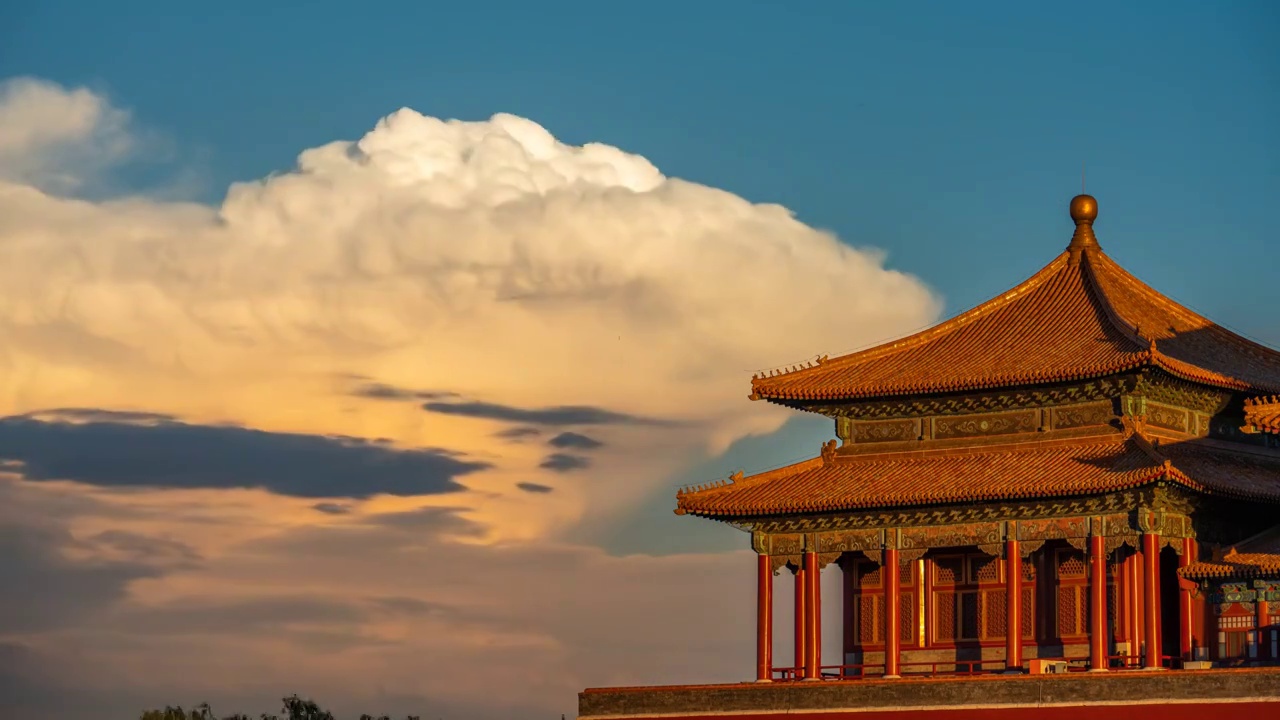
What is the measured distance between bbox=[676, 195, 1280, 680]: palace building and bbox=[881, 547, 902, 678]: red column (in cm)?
6

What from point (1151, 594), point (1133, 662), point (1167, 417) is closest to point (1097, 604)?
point (1151, 594)

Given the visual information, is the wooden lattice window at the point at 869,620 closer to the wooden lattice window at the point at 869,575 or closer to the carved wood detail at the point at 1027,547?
the wooden lattice window at the point at 869,575

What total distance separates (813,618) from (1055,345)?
9740 mm

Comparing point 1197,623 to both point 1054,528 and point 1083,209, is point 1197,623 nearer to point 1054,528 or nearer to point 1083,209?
point 1054,528

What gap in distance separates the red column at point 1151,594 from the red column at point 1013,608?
3.22 meters

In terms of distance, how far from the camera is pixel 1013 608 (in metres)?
65.2

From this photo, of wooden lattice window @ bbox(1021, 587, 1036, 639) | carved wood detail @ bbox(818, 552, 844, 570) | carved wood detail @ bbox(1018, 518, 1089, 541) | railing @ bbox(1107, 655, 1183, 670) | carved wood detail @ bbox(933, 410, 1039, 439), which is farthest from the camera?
carved wood detail @ bbox(818, 552, 844, 570)

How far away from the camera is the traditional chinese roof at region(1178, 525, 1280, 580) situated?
61.1m

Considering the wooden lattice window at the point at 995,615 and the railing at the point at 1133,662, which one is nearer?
the railing at the point at 1133,662

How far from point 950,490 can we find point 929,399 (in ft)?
13.0

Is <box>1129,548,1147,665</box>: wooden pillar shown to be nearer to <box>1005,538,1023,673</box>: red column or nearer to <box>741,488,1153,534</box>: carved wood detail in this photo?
<box>741,488,1153,534</box>: carved wood detail

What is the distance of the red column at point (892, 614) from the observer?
66562mm

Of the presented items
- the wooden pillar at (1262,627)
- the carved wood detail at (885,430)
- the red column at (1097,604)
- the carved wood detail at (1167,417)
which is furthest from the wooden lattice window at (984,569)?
the wooden pillar at (1262,627)

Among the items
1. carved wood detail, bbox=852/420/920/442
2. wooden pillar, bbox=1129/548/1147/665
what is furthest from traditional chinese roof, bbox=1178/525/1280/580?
carved wood detail, bbox=852/420/920/442
